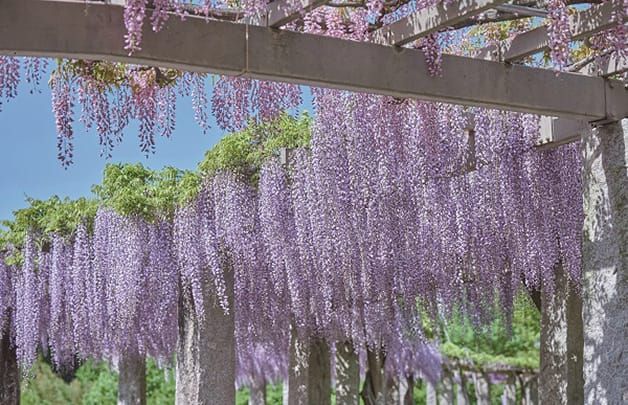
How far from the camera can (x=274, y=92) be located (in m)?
5.17

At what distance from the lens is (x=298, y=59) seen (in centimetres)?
407

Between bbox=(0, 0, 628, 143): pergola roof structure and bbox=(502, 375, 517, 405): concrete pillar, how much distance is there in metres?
14.6

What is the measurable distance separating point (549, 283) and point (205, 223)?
2477 mm

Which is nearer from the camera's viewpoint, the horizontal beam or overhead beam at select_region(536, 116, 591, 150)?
the horizontal beam

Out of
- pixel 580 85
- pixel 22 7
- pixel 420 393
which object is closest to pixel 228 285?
pixel 580 85

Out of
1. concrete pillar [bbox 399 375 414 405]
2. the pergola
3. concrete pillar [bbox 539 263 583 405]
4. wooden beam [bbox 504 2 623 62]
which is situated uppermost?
wooden beam [bbox 504 2 623 62]

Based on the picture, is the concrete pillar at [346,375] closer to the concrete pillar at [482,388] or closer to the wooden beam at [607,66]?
the wooden beam at [607,66]

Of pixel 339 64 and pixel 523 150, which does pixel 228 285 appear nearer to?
pixel 523 150

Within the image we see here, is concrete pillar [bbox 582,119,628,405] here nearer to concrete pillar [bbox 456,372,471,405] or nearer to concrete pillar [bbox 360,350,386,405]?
concrete pillar [bbox 360,350,386,405]

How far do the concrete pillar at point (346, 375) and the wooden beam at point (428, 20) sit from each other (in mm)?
6194

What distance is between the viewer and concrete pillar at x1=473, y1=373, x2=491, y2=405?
18.5m

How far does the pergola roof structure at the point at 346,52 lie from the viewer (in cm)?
369

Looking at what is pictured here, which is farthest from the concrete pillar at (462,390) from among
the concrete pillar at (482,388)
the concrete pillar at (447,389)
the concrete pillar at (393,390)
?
the concrete pillar at (393,390)

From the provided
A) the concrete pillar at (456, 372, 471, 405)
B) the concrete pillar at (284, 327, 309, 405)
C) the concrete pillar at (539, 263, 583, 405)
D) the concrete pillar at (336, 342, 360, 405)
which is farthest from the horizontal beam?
the concrete pillar at (456, 372, 471, 405)
